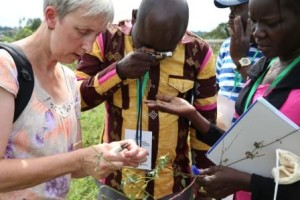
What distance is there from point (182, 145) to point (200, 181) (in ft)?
1.87

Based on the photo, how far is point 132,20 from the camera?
7.46ft

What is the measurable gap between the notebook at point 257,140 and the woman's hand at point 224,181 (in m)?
0.04

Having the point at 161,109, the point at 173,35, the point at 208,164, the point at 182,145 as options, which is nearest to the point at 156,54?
the point at 173,35

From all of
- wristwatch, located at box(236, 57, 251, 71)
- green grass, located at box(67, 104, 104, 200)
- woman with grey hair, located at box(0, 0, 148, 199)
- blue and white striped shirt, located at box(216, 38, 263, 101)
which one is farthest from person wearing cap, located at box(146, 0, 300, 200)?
green grass, located at box(67, 104, 104, 200)

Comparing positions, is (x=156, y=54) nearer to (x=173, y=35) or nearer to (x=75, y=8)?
(x=173, y=35)

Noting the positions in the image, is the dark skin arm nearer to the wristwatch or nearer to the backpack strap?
the backpack strap

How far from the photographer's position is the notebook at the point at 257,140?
152 centimetres

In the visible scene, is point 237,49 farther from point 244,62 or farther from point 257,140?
point 257,140

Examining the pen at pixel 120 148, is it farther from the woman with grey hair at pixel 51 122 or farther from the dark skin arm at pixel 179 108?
the dark skin arm at pixel 179 108

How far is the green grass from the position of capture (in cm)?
360

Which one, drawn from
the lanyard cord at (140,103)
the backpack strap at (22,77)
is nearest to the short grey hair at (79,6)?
the backpack strap at (22,77)

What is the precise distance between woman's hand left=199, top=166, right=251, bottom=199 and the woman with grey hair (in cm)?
27

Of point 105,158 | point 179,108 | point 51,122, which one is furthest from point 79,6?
point 179,108

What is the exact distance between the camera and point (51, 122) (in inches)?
64.5
